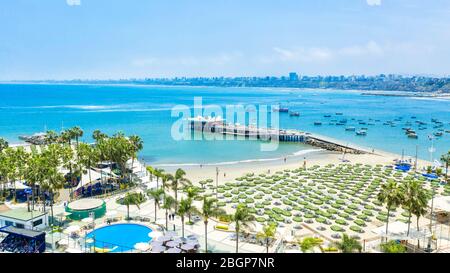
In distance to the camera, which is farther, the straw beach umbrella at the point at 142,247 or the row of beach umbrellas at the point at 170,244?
the straw beach umbrella at the point at 142,247

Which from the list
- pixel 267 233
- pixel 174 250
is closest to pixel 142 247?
pixel 174 250

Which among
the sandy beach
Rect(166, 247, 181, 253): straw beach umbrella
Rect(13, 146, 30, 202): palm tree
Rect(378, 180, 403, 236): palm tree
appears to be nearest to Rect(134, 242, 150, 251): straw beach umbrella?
Rect(166, 247, 181, 253): straw beach umbrella

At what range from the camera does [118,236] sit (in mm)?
26844

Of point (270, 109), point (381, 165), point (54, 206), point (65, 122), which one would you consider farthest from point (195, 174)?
point (270, 109)

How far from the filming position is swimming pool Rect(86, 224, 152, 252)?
24739 millimetres

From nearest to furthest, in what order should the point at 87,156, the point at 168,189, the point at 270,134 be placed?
the point at 168,189, the point at 87,156, the point at 270,134

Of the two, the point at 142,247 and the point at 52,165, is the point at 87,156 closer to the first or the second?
the point at 52,165

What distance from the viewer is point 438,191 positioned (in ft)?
131

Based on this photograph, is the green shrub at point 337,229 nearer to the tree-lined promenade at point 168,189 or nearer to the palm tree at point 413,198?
the tree-lined promenade at point 168,189

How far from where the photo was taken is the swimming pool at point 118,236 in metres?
24.7

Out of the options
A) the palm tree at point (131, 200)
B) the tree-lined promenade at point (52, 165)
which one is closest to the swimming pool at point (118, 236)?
the palm tree at point (131, 200)

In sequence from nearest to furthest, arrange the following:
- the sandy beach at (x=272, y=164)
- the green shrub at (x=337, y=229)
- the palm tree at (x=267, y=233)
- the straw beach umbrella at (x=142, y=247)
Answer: the palm tree at (x=267, y=233)
the straw beach umbrella at (x=142, y=247)
the green shrub at (x=337, y=229)
the sandy beach at (x=272, y=164)
